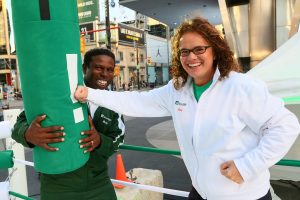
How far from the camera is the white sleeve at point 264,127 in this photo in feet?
4.52

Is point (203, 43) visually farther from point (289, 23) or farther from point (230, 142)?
point (289, 23)

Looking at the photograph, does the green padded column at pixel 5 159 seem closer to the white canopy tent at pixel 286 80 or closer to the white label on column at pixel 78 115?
the white label on column at pixel 78 115

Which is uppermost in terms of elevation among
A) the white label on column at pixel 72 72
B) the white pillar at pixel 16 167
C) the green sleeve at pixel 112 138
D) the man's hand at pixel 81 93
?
the white label on column at pixel 72 72

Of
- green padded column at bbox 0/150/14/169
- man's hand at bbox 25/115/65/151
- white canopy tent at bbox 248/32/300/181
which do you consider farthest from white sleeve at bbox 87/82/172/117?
white canopy tent at bbox 248/32/300/181

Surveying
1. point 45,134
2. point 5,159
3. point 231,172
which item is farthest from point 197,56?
point 5,159

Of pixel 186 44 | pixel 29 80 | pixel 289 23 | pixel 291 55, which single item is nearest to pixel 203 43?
pixel 186 44

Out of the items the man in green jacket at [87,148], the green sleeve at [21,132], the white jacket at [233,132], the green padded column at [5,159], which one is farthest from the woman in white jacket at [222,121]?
the green padded column at [5,159]

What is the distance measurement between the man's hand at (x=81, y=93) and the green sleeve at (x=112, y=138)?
0.25 metres

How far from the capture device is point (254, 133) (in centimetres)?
148

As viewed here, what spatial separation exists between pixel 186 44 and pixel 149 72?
2200 inches

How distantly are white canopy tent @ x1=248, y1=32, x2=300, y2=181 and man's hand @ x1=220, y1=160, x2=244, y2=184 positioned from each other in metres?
1.82

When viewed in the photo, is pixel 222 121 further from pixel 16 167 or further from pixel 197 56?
pixel 16 167

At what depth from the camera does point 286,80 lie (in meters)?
3.32

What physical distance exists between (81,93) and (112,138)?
1.19ft
